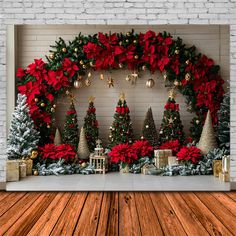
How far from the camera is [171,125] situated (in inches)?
315

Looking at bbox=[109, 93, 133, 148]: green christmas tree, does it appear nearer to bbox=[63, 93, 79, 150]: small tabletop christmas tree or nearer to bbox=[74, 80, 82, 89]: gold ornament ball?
bbox=[63, 93, 79, 150]: small tabletop christmas tree

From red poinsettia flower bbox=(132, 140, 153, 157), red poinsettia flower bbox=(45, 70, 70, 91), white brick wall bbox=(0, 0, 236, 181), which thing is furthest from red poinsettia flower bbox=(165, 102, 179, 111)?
white brick wall bbox=(0, 0, 236, 181)

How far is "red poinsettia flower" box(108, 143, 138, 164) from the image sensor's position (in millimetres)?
7477

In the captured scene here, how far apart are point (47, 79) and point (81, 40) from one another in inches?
31.5

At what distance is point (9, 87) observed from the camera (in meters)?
8.07

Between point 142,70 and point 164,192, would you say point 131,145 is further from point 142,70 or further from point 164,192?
point 164,192

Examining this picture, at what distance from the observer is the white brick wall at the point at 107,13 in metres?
5.88

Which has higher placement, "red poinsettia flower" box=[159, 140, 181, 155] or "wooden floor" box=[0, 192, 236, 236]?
"red poinsettia flower" box=[159, 140, 181, 155]

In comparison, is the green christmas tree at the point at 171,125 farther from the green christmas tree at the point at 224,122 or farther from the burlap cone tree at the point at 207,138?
the green christmas tree at the point at 224,122

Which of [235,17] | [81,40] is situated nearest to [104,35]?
[81,40]

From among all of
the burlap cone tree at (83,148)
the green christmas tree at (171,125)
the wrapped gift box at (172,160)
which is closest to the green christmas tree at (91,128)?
the burlap cone tree at (83,148)

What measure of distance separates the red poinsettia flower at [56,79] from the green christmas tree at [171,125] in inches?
64.4

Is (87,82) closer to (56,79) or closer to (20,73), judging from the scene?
(56,79)

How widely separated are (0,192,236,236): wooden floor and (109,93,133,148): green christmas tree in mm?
2183
